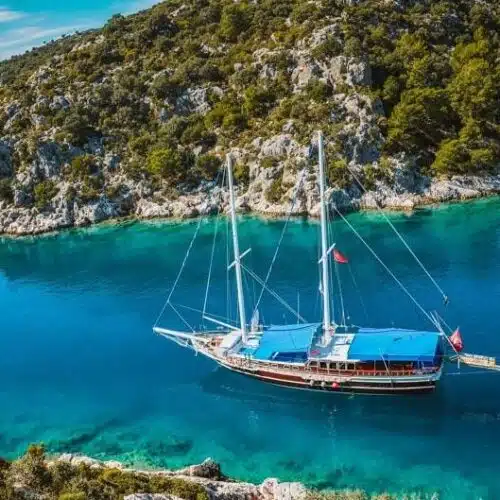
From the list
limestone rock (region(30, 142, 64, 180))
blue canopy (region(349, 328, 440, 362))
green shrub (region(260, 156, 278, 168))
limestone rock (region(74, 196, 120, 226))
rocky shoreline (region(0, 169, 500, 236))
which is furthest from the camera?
limestone rock (region(30, 142, 64, 180))

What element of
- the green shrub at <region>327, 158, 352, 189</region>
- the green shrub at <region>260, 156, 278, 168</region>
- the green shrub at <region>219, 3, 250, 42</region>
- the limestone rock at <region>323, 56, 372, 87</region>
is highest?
the green shrub at <region>219, 3, 250, 42</region>

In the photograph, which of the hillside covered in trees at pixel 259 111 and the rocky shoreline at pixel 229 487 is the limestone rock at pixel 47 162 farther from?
the rocky shoreline at pixel 229 487

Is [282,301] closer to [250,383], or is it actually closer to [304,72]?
[250,383]

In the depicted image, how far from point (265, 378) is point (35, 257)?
168ft

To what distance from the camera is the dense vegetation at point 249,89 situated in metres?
86.6

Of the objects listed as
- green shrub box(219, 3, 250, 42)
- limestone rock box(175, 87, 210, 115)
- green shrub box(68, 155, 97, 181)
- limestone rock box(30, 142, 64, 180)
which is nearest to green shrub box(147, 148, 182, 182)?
green shrub box(68, 155, 97, 181)

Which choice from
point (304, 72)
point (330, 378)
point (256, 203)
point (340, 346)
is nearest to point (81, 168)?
point (256, 203)

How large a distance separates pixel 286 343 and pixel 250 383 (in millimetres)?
4134

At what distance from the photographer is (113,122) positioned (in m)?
102

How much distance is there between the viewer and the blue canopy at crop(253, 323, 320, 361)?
126 feet

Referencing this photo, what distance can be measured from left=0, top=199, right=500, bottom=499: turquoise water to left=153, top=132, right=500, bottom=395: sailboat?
1198 mm

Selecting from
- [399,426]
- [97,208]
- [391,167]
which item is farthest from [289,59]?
[399,426]

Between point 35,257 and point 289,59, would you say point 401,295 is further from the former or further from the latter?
point 289,59

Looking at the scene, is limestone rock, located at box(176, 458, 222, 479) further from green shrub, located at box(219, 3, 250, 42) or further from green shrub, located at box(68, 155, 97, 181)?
green shrub, located at box(219, 3, 250, 42)
